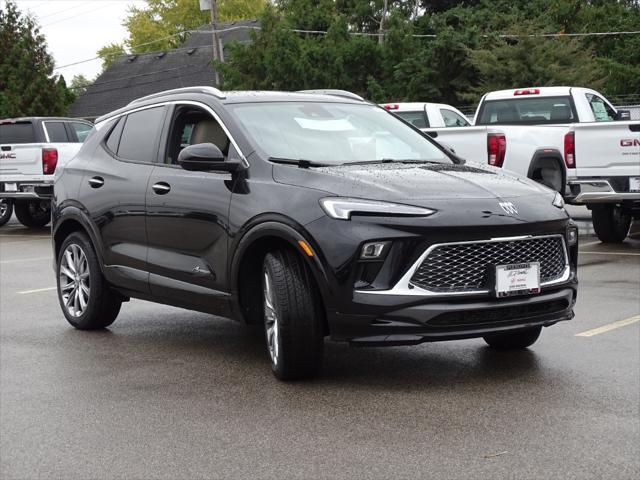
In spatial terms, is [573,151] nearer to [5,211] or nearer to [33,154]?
[33,154]

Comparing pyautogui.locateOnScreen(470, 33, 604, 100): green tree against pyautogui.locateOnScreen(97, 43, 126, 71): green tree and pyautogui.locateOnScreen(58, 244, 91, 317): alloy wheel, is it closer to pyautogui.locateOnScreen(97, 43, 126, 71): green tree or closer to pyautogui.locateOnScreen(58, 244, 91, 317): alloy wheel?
pyautogui.locateOnScreen(58, 244, 91, 317): alloy wheel

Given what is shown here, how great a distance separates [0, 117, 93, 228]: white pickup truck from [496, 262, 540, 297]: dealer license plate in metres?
14.7

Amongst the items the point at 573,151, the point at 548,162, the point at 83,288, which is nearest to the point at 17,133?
the point at 548,162

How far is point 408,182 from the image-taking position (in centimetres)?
653

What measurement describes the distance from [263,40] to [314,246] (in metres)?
36.5

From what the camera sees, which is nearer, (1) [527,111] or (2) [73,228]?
(2) [73,228]

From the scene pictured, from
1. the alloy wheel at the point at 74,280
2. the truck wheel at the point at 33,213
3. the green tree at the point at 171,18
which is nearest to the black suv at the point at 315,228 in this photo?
the alloy wheel at the point at 74,280

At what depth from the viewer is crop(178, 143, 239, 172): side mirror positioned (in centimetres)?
695

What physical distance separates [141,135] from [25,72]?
144 feet

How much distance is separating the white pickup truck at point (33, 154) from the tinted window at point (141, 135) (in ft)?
38.7

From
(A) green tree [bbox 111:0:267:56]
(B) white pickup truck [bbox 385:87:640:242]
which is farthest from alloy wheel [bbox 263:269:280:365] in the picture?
(A) green tree [bbox 111:0:267:56]

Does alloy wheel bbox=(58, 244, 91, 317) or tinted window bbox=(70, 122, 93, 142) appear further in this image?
tinted window bbox=(70, 122, 93, 142)

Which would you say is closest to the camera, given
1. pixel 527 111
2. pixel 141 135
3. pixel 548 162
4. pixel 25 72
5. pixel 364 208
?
pixel 364 208

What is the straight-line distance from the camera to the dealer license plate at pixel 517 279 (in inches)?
247
